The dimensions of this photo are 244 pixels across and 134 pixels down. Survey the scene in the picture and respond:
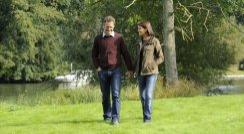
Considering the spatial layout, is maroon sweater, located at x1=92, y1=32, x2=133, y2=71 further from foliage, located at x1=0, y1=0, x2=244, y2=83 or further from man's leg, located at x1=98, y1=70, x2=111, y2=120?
foliage, located at x1=0, y1=0, x2=244, y2=83

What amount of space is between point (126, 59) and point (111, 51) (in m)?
0.35

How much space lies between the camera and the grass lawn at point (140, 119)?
10484 millimetres

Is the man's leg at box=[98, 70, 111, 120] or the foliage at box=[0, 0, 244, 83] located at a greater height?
the foliage at box=[0, 0, 244, 83]

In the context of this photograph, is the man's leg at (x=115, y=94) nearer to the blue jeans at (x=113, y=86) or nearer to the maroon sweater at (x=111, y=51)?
the blue jeans at (x=113, y=86)

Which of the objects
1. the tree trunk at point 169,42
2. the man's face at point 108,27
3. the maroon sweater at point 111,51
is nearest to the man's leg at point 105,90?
the maroon sweater at point 111,51

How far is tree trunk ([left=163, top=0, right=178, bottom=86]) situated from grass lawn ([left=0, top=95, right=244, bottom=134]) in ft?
26.2

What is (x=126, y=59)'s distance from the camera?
11.2 meters

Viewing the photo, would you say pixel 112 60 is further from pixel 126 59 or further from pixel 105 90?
pixel 105 90

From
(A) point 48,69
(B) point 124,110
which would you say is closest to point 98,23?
(B) point 124,110

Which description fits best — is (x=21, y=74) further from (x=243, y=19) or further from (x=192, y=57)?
(x=192, y=57)

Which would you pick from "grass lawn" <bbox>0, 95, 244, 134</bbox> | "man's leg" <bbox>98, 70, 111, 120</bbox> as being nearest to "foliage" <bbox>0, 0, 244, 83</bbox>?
"grass lawn" <bbox>0, 95, 244, 134</bbox>

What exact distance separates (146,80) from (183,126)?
3.71 feet

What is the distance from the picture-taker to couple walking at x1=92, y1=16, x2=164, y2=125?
1103cm

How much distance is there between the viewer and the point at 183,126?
10.7 metres
